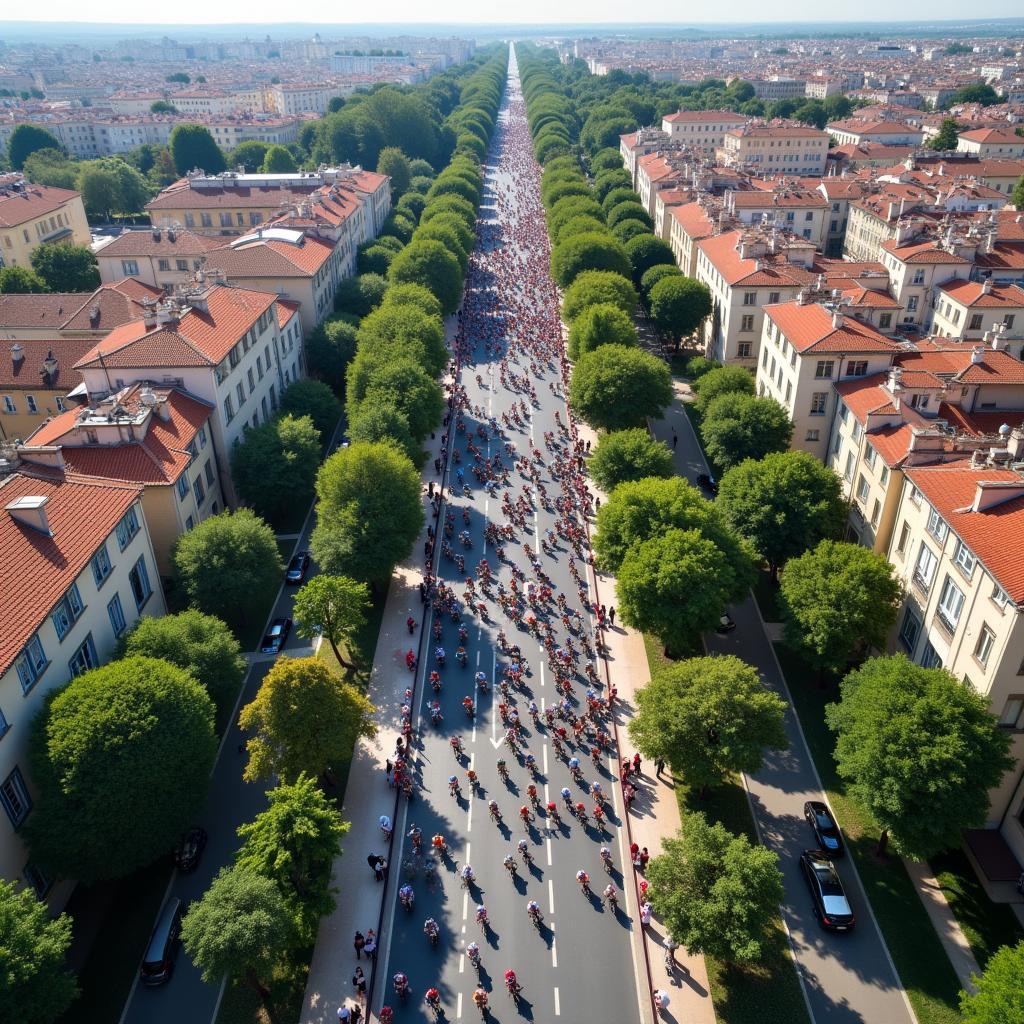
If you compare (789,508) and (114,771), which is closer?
(114,771)

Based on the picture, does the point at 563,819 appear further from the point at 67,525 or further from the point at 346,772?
the point at 67,525

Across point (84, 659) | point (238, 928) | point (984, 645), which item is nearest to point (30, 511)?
point (84, 659)

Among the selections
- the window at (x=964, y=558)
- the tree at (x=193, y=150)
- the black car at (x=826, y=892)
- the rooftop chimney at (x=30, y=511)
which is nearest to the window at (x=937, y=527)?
the window at (x=964, y=558)

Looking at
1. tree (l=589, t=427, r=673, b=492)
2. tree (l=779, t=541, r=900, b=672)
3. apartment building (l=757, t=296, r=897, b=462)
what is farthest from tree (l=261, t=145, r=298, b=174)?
tree (l=779, t=541, r=900, b=672)

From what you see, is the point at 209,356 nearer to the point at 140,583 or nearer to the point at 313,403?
the point at 313,403

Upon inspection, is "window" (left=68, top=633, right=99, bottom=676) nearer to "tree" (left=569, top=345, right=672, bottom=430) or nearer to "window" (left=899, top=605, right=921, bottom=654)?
"window" (left=899, top=605, right=921, bottom=654)

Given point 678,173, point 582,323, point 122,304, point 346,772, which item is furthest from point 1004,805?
point 678,173

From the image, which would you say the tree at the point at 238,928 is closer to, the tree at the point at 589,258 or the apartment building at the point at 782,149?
the tree at the point at 589,258
